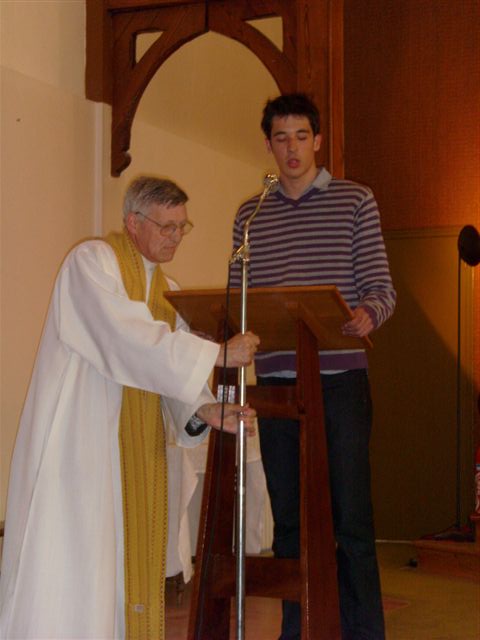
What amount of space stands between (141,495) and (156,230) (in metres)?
0.76

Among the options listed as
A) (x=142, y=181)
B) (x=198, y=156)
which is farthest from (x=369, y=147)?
(x=142, y=181)

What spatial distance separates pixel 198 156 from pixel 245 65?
0.81 m

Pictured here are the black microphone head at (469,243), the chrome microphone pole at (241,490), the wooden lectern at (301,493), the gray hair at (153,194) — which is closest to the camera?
the chrome microphone pole at (241,490)

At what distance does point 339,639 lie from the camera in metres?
2.75

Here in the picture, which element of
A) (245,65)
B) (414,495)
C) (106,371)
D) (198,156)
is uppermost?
(245,65)

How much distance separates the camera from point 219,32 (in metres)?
4.27

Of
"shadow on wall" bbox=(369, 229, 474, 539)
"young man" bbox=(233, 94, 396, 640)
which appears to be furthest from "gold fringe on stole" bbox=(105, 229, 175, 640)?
"shadow on wall" bbox=(369, 229, 474, 539)

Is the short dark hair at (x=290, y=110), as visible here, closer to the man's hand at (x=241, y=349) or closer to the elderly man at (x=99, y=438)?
the elderly man at (x=99, y=438)

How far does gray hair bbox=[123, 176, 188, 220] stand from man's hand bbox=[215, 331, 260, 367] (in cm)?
53

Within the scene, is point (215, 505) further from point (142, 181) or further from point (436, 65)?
point (436, 65)

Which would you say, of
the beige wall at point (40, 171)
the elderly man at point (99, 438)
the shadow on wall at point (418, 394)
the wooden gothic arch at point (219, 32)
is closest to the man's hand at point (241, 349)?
the elderly man at point (99, 438)

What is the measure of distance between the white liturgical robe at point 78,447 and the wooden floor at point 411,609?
1122 millimetres

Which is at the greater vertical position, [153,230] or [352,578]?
[153,230]

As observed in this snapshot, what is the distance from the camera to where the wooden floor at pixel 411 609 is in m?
3.93
